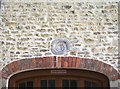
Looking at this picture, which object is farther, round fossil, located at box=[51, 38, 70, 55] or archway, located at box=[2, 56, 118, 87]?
round fossil, located at box=[51, 38, 70, 55]

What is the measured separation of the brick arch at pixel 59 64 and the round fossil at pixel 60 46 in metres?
0.16

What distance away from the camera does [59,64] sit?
7555 mm

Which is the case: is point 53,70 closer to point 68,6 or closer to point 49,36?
point 49,36

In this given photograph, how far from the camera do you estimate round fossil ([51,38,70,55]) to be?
7.66 m

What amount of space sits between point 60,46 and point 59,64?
463 millimetres

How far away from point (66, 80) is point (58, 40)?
3.39 feet

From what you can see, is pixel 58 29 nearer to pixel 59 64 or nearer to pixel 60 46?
pixel 60 46

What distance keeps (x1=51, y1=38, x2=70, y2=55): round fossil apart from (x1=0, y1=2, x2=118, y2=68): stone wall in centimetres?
10

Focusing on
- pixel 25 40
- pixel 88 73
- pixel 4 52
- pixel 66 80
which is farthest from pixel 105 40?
pixel 4 52

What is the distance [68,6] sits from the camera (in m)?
8.06

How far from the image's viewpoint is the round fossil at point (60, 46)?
25.1 ft

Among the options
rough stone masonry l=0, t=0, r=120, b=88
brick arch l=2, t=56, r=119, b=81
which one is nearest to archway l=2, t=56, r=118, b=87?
brick arch l=2, t=56, r=119, b=81

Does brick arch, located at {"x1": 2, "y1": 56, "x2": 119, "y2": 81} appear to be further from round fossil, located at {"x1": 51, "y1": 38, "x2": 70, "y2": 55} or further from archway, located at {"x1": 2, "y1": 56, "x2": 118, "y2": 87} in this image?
round fossil, located at {"x1": 51, "y1": 38, "x2": 70, "y2": 55}

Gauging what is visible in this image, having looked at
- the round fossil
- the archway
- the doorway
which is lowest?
the doorway
